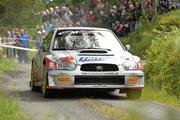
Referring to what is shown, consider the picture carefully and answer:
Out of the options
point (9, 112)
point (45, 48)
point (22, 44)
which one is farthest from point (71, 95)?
point (22, 44)

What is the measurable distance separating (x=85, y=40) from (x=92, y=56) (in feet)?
3.43

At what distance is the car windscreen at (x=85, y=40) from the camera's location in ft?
41.0

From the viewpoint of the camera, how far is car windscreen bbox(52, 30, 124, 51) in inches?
492

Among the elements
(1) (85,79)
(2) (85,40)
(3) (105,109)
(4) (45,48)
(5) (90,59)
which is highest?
(2) (85,40)

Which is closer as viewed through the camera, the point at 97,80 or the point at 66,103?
the point at 66,103

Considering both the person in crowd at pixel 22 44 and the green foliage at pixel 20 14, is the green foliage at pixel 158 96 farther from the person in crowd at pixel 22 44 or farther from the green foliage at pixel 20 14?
the green foliage at pixel 20 14

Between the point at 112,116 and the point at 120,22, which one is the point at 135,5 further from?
the point at 112,116

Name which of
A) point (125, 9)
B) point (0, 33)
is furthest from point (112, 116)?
point (0, 33)

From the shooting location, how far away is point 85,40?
41.6 feet

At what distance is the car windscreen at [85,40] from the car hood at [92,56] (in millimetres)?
398

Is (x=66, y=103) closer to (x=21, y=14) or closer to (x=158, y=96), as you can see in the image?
(x=158, y=96)

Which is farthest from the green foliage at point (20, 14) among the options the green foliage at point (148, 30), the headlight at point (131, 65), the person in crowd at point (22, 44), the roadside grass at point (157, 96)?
the headlight at point (131, 65)

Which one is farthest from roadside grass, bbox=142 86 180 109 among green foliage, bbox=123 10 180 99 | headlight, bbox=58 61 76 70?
headlight, bbox=58 61 76 70

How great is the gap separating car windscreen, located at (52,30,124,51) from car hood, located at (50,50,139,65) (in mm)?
398
